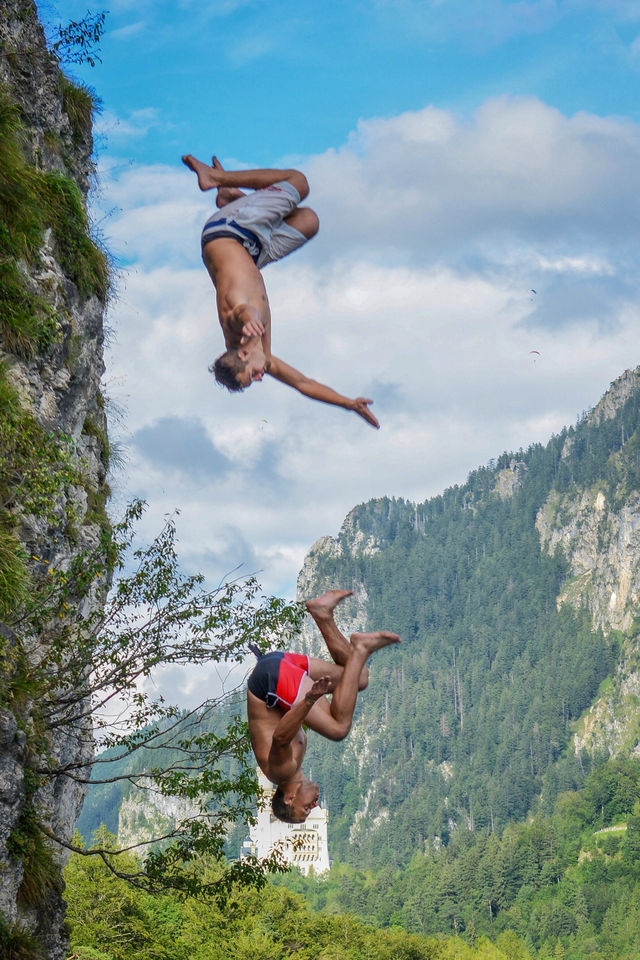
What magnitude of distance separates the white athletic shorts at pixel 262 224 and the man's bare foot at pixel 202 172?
17 cm

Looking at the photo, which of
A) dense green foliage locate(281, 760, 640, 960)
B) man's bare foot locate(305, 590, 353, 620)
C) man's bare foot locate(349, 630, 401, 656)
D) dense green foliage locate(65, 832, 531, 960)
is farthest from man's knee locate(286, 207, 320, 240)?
dense green foliage locate(281, 760, 640, 960)

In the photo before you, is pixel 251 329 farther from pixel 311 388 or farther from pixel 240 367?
pixel 311 388

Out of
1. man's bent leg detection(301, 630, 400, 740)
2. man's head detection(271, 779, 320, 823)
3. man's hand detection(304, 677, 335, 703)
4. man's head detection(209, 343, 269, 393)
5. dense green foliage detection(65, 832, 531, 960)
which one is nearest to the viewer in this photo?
man's hand detection(304, 677, 335, 703)

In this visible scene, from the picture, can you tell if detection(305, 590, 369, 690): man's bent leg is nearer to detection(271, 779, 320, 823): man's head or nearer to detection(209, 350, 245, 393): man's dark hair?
detection(271, 779, 320, 823): man's head

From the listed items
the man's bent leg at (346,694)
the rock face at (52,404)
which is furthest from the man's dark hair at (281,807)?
the rock face at (52,404)

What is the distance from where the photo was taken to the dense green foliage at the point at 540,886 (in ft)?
362

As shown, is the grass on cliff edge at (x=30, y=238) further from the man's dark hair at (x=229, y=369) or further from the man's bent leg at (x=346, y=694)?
the man's bent leg at (x=346, y=694)

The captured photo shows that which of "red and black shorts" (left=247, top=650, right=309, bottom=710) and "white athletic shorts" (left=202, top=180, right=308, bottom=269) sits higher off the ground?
"white athletic shorts" (left=202, top=180, right=308, bottom=269)

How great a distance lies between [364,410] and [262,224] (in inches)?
48.9

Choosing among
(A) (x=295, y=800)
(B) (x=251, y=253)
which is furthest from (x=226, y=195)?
(A) (x=295, y=800)

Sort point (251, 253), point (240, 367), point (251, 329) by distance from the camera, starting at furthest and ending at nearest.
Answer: point (251, 253), point (240, 367), point (251, 329)

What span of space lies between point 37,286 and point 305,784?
8565mm

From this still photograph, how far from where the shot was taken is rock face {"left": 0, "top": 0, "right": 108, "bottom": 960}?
39.2 feet

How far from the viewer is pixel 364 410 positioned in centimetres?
695
